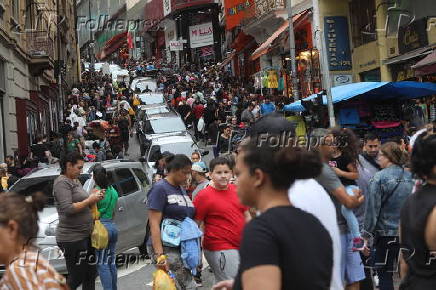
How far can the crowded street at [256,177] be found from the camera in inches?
126

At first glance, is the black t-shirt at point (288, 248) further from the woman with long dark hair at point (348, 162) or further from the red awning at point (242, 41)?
the red awning at point (242, 41)

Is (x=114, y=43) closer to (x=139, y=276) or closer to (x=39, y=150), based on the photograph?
(x=39, y=150)

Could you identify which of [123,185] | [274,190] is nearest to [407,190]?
[274,190]

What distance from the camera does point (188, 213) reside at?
6785 millimetres

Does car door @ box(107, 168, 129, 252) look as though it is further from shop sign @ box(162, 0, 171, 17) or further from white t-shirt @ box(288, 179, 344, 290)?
shop sign @ box(162, 0, 171, 17)

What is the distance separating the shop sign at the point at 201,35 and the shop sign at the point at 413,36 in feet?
143

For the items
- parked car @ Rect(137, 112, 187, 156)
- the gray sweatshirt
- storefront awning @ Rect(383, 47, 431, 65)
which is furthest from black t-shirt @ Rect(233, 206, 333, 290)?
parked car @ Rect(137, 112, 187, 156)

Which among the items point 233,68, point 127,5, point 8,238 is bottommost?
point 8,238

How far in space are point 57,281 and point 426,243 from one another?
1.96 metres

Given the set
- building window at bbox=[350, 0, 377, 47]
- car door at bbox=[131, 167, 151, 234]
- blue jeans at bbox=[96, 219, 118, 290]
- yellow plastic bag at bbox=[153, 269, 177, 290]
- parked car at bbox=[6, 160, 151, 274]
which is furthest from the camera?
building window at bbox=[350, 0, 377, 47]

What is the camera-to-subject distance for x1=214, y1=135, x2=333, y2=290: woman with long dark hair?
289 cm

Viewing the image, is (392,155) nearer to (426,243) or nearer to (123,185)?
(426,243)

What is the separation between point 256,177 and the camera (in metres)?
3.15

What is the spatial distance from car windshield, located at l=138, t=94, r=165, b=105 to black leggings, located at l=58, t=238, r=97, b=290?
1208 inches
